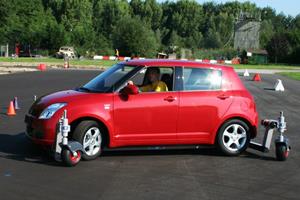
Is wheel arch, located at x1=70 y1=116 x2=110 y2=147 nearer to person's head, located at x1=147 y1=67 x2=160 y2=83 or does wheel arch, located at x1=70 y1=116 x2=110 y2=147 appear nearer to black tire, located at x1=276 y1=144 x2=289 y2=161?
person's head, located at x1=147 y1=67 x2=160 y2=83

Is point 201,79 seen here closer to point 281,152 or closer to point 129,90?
point 129,90

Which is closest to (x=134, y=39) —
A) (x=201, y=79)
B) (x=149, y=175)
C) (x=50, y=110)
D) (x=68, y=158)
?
(x=201, y=79)

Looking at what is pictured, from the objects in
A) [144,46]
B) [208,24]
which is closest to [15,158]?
[144,46]

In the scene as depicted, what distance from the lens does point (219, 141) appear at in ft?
30.5

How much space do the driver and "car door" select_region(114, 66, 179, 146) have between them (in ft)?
0.44

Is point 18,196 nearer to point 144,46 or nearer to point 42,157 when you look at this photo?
point 42,157

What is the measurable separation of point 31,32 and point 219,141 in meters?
84.1

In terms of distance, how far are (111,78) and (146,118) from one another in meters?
0.92

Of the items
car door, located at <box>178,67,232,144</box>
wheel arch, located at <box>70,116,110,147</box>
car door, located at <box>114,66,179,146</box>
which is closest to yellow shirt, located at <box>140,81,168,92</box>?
car door, located at <box>114,66,179,146</box>

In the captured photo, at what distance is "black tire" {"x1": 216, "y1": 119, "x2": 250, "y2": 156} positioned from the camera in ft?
30.5

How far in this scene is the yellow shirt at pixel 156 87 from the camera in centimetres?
908

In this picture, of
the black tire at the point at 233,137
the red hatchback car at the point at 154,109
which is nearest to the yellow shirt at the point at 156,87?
the red hatchback car at the point at 154,109

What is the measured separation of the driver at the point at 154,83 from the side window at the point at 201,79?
0.37 m

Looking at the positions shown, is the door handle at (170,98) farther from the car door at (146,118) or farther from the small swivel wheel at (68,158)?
the small swivel wheel at (68,158)
